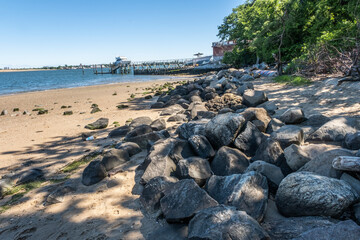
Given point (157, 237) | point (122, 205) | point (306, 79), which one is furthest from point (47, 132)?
point (306, 79)

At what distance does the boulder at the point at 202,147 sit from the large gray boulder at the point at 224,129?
17 centimetres

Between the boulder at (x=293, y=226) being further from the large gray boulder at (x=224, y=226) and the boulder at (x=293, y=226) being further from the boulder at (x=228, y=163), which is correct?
the boulder at (x=228, y=163)

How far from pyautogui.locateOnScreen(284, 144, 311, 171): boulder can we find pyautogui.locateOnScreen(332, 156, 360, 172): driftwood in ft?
1.20

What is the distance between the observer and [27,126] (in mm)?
8172

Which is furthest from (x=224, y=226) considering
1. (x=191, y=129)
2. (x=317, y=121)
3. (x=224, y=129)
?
(x=317, y=121)

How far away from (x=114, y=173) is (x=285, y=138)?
276 centimetres

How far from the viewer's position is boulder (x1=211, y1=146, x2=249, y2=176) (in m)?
2.96

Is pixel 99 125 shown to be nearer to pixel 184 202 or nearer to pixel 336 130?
pixel 184 202

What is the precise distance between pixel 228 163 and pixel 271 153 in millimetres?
603

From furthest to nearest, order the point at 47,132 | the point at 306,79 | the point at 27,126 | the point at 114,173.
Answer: the point at 306,79, the point at 27,126, the point at 47,132, the point at 114,173

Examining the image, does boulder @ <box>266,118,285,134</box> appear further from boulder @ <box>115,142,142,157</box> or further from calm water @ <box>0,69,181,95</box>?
calm water @ <box>0,69,181,95</box>

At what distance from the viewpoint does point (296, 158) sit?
271 centimetres

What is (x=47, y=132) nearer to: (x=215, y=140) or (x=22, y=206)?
(x=22, y=206)

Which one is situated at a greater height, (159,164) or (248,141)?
(248,141)
